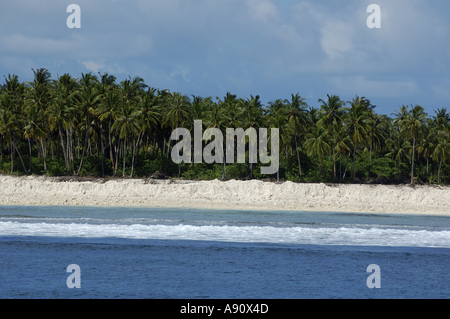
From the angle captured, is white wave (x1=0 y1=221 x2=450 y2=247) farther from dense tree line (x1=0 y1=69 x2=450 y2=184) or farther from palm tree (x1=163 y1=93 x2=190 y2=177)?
palm tree (x1=163 y1=93 x2=190 y2=177)

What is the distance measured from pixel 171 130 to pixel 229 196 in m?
26.9

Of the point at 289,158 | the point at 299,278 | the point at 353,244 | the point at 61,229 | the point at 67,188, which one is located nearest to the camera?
the point at 299,278

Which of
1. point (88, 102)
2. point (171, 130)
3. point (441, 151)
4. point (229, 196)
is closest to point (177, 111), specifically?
point (171, 130)

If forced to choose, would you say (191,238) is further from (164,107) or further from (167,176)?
(164,107)

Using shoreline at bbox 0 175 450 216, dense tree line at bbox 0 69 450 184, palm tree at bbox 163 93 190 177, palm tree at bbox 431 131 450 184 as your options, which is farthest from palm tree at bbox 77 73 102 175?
palm tree at bbox 431 131 450 184

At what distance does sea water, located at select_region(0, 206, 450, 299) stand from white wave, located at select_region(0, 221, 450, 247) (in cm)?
5

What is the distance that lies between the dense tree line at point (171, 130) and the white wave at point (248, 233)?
32.8m

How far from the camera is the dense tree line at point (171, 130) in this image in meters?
57.1

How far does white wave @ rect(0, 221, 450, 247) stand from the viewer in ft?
71.0

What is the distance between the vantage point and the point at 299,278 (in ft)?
48.6

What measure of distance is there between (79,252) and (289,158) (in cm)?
4711

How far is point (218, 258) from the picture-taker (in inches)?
689

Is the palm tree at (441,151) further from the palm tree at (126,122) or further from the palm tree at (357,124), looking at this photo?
the palm tree at (126,122)
